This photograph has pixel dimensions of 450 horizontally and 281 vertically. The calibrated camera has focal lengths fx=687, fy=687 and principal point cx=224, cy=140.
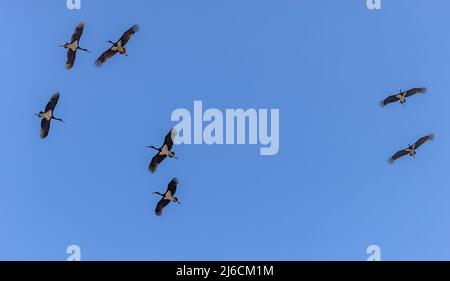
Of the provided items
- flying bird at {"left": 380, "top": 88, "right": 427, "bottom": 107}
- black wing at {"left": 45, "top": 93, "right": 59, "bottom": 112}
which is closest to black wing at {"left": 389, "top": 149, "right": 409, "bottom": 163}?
flying bird at {"left": 380, "top": 88, "right": 427, "bottom": 107}

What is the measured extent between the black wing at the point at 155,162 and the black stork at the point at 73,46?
3321 millimetres

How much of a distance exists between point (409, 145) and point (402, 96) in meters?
1.36

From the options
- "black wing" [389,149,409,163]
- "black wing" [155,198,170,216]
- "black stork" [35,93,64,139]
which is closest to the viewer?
"black stork" [35,93,64,139]

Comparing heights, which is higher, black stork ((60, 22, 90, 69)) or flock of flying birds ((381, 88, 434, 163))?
black stork ((60, 22, 90, 69))

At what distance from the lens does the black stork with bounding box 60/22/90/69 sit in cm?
1797

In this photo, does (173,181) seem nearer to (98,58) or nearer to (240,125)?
(240,125)

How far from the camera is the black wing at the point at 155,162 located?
1855cm

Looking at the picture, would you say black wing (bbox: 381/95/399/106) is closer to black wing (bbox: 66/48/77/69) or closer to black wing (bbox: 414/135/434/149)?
black wing (bbox: 414/135/434/149)

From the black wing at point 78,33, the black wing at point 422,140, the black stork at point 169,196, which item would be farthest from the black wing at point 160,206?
the black wing at point 422,140

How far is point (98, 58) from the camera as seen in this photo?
18.7m

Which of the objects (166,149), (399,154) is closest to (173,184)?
(166,149)

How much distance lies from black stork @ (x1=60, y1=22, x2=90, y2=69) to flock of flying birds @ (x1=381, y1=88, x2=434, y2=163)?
27.2 feet

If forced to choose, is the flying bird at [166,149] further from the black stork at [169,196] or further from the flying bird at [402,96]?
the flying bird at [402,96]
